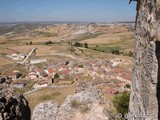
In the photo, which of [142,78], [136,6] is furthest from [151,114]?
[136,6]

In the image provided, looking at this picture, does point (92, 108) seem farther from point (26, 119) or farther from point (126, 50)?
point (126, 50)

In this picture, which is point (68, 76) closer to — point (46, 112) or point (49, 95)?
point (49, 95)

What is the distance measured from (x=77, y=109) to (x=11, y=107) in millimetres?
6198

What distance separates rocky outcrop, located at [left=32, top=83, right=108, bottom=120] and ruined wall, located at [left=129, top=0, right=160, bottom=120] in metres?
8.79

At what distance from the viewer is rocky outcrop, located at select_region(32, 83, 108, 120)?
19.3 m

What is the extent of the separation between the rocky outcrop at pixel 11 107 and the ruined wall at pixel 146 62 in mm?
12792

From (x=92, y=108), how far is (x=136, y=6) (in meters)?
11.3

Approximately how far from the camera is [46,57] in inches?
4510

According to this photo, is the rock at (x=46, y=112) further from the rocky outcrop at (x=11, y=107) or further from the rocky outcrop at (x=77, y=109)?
the rocky outcrop at (x=11, y=107)

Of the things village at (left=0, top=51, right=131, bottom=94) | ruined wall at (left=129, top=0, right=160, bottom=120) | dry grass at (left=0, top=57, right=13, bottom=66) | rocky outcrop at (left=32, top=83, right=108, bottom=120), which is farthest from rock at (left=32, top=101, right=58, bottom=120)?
dry grass at (left=0, top=57, right=13, bottom=66)

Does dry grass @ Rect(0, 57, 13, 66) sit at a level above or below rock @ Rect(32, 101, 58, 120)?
below

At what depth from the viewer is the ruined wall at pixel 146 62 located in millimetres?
8375

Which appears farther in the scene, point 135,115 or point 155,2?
point 135,115

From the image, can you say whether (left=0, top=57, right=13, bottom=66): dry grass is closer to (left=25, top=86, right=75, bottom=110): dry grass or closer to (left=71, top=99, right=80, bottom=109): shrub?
(left=25, top=86, right=75, bottom=110): dry grass
